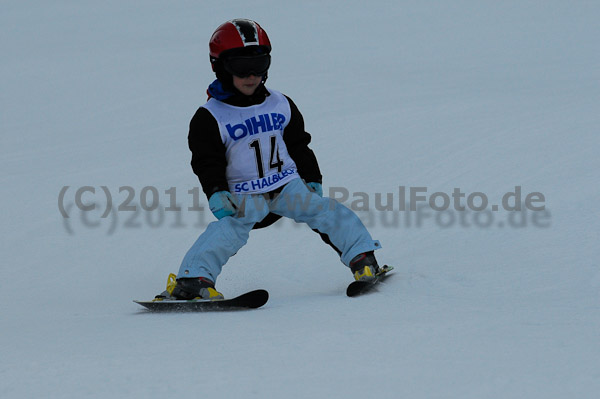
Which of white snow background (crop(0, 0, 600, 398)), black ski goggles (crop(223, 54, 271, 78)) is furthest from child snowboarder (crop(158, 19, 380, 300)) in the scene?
white snow background (crop(0, 0, 600, 398))

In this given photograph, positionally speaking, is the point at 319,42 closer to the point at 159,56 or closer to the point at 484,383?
the point at 159,56

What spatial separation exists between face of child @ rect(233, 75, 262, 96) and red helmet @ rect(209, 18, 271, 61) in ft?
0.44

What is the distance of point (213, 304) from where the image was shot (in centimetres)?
323

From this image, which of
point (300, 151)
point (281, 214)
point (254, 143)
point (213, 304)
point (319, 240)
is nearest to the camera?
point (213, 304)

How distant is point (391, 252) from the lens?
4.27 m

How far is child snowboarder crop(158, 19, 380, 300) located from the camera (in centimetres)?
348

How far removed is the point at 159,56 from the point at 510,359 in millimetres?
9415

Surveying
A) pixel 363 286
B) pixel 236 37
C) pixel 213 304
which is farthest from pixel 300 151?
pixel 213 304

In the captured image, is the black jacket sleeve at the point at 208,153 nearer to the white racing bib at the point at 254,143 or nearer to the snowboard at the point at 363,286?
the white racing bib at the point at 254,143

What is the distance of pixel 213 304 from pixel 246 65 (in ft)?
3.42

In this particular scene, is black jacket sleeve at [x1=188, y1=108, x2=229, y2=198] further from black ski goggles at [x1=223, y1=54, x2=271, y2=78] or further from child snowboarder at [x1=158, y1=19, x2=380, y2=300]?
black ski goggles at [x1=223, y1=54, x2=271, y2=78]

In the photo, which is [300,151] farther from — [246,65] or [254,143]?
[246,65]

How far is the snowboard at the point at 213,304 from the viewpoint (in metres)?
3.17

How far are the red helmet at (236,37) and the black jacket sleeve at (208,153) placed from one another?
29 centimetres
